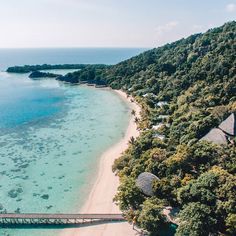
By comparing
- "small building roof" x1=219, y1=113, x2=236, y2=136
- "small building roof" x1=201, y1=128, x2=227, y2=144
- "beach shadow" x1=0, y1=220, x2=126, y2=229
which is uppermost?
"small building roof" x1=219, y1=113, x2=236, y2=136

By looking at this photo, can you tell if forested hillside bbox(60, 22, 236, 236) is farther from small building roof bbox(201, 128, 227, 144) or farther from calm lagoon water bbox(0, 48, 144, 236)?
calm lagoon water bbox(0, 48, 144, 236)

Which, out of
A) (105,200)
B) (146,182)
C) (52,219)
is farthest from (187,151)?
(52,219)

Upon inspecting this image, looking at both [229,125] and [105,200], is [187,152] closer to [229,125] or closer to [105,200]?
[229,125]

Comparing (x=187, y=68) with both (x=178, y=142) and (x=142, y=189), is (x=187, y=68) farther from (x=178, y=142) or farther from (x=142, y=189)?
(x=142, y=189)

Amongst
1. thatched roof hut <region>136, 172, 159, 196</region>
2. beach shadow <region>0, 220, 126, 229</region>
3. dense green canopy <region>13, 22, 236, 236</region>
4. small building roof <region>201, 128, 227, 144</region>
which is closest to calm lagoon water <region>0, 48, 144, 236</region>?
beach shadow <region>0, 220, 126, 229</region>

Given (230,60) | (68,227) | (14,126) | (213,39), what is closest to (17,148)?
(14,126)
